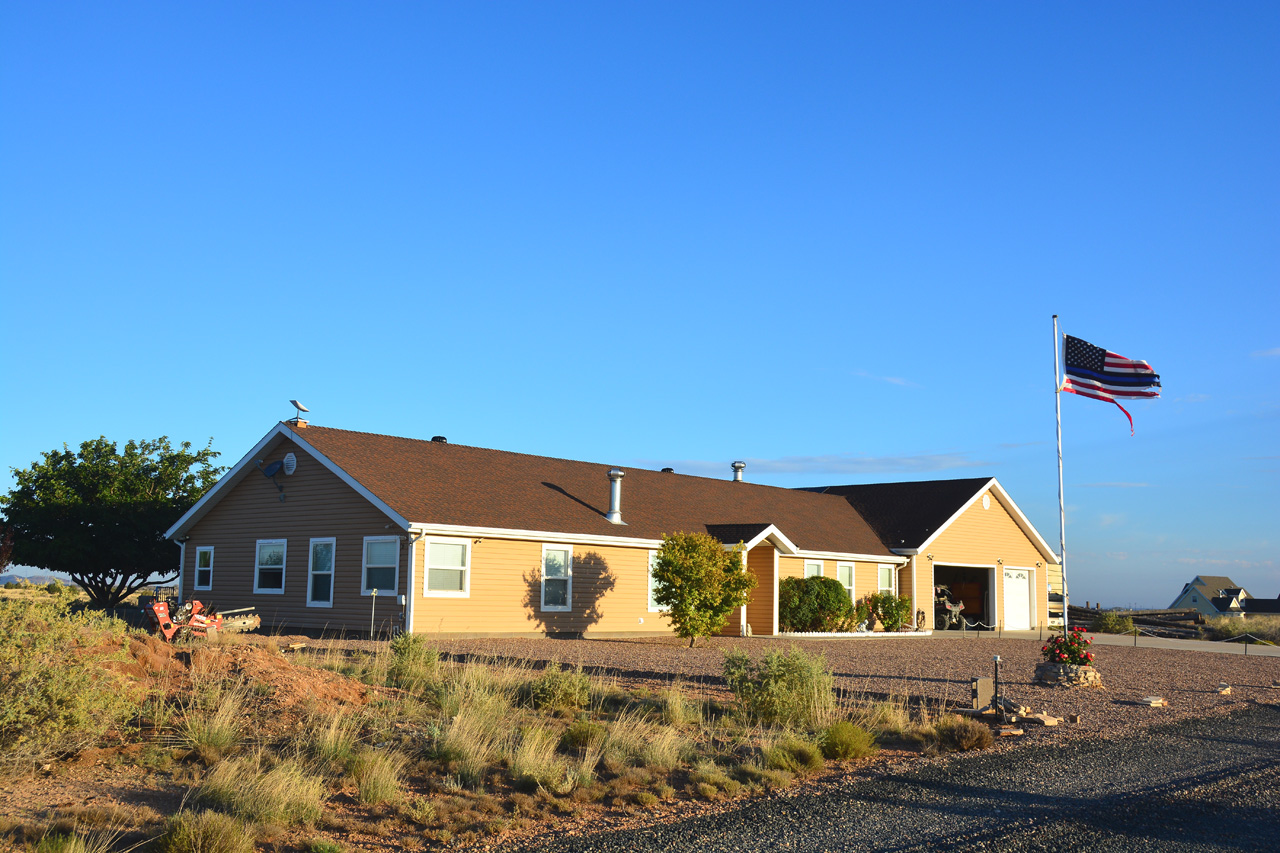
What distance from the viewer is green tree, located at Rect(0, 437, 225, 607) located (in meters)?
30.1

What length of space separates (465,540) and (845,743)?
14.1m

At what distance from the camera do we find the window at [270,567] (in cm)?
2525

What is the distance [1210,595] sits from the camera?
252ft

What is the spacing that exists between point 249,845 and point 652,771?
375 cm

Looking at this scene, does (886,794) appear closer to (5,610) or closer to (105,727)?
(105,727)

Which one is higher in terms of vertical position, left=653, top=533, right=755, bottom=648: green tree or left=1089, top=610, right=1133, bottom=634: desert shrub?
left=653, top=533, right=755, bottom=648: green tree

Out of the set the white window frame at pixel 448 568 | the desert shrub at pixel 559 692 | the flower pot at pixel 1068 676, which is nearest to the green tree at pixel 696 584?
the white window frame at pixel 448 568

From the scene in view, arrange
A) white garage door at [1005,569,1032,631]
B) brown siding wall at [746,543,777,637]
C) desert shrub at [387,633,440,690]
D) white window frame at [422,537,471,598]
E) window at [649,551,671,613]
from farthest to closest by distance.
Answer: white garage door at [1005,569,1032,631]
brown siding wall at [746,543,777,637]
window at [649,551,671,613]
white window frame at [422,537,471,598]
desert shrub at [387,633,440,690]

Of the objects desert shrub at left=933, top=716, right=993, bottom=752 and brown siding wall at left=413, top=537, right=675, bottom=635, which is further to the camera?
brown siding wall at left=413, top=537, right=675, bottom=635

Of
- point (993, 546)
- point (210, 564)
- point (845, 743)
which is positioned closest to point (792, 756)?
point (845, 743)

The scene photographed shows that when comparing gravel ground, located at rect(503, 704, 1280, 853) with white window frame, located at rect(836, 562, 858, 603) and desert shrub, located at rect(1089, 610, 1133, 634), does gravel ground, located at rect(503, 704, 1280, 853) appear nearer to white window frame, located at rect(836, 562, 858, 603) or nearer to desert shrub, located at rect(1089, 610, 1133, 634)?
white window frame, located at rect(836, 562, 858, 603)

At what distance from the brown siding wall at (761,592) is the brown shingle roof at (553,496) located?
98cm

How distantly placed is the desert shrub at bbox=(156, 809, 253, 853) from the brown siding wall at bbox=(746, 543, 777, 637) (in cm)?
2230

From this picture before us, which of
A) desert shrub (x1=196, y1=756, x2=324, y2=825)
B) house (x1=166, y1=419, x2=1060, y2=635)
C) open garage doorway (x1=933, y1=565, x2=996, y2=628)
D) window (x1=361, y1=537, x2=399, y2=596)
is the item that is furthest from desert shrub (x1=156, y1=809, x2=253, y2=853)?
open garage doorway (x1=933, y1=565, x2=996, y2=628)
